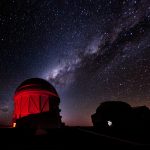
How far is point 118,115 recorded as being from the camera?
84.0ft

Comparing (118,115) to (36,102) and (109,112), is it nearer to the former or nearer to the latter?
(109,112)

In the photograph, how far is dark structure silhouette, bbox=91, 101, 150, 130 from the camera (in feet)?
70.8

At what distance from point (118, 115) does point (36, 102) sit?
34.1 ft

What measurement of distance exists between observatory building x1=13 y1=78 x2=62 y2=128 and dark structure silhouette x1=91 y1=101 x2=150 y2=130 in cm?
505

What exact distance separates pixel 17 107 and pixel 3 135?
15.8m

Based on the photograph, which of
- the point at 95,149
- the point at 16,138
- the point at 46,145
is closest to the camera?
the point at 95,149

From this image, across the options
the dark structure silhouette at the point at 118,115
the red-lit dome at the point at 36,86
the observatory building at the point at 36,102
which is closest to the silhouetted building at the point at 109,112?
the dark structure silhouette at the point at 118,115

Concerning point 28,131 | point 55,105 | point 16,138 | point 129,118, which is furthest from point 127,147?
point 55,105

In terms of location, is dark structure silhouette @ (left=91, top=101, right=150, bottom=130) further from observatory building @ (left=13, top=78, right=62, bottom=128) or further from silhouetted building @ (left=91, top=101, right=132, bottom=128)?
observatory building @ (left=13, top=78, right=62, bottom=128)

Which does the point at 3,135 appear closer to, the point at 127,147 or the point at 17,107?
the point at 127,147

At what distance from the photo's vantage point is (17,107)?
24.2m

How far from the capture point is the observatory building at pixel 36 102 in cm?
2286

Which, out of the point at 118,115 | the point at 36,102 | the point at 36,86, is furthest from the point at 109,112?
the point at 36,86

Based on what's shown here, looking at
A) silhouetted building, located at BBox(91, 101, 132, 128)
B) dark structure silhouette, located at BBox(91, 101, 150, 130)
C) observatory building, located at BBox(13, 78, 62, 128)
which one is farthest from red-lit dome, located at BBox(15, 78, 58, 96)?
silhouetted building, located at BBox(91, 101, 132, 128)
